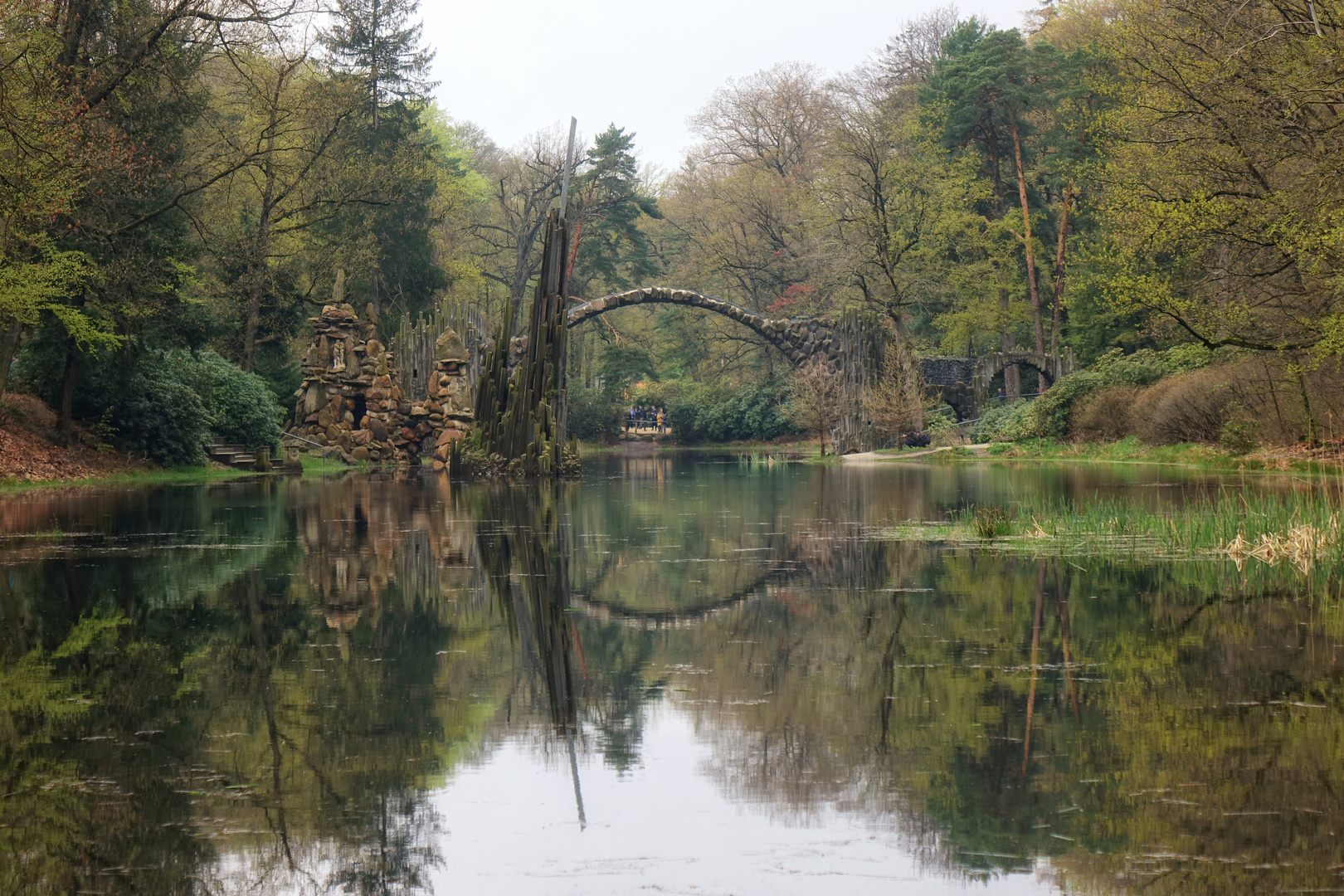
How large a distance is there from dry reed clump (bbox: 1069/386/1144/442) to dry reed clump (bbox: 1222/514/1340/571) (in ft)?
74.6

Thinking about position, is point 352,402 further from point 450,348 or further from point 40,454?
point 40,454

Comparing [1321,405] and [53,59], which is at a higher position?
[53,59]

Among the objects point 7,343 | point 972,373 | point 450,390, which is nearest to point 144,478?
point 7,343

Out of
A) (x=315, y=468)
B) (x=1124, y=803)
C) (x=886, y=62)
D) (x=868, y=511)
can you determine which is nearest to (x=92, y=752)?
(x=1124, y=803)

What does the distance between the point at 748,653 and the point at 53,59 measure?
20007 mm

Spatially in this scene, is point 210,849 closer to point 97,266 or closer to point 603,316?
point 97,266

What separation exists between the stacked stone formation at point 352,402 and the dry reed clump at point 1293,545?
2714 centimetres

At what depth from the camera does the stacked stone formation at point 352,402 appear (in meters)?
35.5

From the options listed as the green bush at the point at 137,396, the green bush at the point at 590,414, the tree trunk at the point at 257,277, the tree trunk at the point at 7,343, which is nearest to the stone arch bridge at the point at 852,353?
the tree trunk at the point at 257,277

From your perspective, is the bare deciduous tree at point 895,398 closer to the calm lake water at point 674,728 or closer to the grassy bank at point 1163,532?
the grassy bank at point 1163,532

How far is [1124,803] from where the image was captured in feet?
13.1

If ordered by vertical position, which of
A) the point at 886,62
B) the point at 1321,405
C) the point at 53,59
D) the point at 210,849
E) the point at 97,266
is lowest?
the point at 210,849

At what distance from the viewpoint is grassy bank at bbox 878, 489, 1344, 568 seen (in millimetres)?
10219

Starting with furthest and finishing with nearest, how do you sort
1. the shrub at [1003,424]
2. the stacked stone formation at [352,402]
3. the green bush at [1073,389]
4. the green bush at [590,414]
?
the green bush at [590,414] → the shrub at [1003,424] → the stacked stone formation at [352,402] → the green bush at [1073,389]
